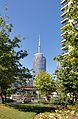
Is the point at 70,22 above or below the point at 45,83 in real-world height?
below

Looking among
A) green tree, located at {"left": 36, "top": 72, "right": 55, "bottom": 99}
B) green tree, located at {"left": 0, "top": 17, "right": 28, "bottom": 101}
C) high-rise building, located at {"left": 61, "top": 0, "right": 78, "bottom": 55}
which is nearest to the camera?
high-rise building, located at {"left": 61, "top": 0, "right": 78, "bottom": 55}

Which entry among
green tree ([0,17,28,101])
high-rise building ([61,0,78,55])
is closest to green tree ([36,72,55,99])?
green tree ([0,17,28,101])

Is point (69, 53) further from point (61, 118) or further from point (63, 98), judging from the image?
point (63, 98)

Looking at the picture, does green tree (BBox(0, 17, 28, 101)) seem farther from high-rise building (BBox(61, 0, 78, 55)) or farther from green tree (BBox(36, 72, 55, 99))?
green tree (BBox(36, 72, 55, 99))

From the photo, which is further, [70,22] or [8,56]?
[8,56]

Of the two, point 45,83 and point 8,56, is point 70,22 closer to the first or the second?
point 8,56

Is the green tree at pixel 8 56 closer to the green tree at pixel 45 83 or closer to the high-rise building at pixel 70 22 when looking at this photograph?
the high-rise building at pixel 70 22

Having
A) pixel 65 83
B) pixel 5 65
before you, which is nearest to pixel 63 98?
pixel 65 83

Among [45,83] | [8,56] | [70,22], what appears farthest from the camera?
[45,83]

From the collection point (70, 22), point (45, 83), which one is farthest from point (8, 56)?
point (45, 83)

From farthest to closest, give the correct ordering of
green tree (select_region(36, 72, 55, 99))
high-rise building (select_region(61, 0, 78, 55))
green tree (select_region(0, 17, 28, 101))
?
green tree (select_region(36, 72, 55, 99)) < green tree (select_region(0, 17, 28, 101)) < high-rise building (select_region(61, 0, 78, 55))

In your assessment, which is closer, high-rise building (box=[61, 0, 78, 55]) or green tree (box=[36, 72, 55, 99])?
high-rise building (box=[61, 0, 78, 55])

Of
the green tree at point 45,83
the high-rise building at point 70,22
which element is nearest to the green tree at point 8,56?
the high-rise building at point 70,22

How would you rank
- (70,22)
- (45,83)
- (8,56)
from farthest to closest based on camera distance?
(45,83), (8,56), (70,22)
